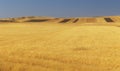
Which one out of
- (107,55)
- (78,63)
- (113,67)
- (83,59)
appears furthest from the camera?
(107,55)

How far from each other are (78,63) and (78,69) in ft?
5.48

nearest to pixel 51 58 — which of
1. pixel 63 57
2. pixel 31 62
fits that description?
pixel 63 57

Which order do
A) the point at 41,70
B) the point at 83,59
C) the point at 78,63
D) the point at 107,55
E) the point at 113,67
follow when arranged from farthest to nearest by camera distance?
the point at 107,55 → the point at 83,59 → the point at 78,63 → the point at 113,67 → the point at 41,70

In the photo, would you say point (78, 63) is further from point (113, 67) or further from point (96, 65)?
point (113, 67)

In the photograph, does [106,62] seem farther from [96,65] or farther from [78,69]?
[78,69]

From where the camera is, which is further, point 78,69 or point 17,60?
point 17,60

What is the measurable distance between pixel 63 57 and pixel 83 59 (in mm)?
1295

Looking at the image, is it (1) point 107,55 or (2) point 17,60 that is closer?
(2) point 17,60

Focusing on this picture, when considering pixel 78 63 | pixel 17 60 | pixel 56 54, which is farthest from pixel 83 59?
pixel 17 60

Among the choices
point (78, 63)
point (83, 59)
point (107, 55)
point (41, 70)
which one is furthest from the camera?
point (107, 55)

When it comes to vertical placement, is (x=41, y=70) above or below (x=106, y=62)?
above

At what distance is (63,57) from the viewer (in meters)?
16.9

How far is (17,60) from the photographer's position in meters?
15.8

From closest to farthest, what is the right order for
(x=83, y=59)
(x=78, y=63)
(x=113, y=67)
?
(x=113, y=67) → (x=78, y=63) → (x=83, y=59)
